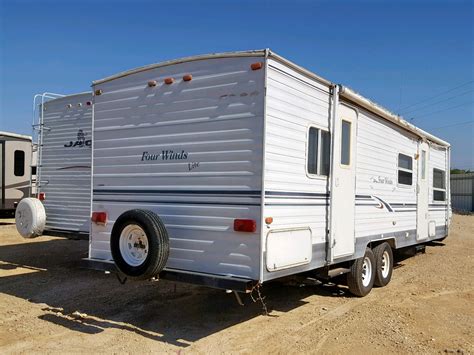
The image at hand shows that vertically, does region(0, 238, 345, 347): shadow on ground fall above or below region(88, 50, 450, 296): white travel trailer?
below

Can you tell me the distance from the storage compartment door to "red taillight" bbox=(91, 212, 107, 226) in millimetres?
2497

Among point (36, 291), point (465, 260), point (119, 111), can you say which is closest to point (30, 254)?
point (36, 291)

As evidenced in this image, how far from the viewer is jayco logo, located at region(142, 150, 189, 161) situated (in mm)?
5742

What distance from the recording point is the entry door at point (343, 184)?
20.6 feet

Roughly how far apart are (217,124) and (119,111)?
1660mm

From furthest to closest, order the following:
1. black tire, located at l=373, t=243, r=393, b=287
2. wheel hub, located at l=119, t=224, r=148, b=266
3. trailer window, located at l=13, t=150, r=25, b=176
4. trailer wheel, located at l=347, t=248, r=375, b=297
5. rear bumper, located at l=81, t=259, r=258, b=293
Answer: trailer window, located at l=13, t=150, r=25, b=176, black tire, located at l=373, t=243, r=393, b=287, trailer wheel, located at l=347, t=248, r=375, b=297, wheel hub, located at l=119, t=224, r=148, b=266, rear bumper, located at l=81, t=259, r=258, b=293

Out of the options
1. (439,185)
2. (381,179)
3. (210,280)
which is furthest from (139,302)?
(439,185)

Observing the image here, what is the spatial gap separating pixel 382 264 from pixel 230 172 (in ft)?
13.0

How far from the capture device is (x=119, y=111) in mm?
6434

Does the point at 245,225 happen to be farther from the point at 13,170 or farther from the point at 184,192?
the point at 13,170

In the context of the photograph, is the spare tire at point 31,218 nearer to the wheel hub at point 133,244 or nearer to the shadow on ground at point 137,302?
the shadow on ground at point 137,302

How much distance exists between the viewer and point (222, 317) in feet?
20.4

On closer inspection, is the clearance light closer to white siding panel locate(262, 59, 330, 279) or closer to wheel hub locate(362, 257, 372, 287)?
white siding panel locate(262, 59, 330, 279)

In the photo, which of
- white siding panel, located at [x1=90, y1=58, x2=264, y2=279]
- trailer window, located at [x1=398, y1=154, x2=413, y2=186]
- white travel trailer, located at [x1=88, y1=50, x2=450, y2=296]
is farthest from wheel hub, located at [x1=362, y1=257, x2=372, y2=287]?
white siding panel, located at [x1=90, y1=58, x2=264, y2=279]
